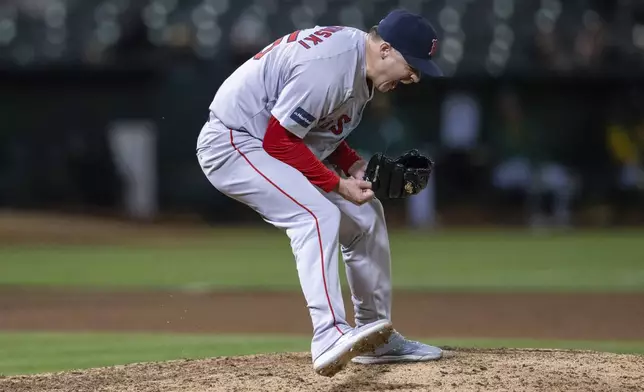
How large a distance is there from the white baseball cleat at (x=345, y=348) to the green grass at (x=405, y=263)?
583 cm

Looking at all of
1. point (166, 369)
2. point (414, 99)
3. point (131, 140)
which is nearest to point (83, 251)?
point (131, 140)

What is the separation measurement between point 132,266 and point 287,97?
8.41 meters

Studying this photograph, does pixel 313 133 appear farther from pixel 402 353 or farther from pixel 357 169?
pixel 402 353

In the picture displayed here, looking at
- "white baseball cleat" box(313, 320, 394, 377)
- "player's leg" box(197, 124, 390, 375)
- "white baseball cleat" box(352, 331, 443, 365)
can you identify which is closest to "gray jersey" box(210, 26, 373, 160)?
"player's leg" box(197, 124, 390, 375)

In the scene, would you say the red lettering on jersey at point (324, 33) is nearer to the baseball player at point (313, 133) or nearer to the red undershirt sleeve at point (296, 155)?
the baseball player at point (313, 133)

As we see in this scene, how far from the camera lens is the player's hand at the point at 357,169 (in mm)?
5165

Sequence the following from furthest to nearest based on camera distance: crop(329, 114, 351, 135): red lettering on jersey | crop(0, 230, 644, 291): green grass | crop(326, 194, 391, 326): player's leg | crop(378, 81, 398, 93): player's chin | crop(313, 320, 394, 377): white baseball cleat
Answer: crop(0, 230, 644, 291): green grass
crop(326, 194, 391, 326): player's leg
crop(329, 114, 351, 135): red lettering on jersey
crop(378, 81, 398, 93): player's chin
crop(313, 320, 394, 377): white baseball cleat

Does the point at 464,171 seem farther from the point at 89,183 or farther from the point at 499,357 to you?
the point at 499,357

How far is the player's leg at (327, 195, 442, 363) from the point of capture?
5.05m

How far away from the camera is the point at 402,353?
5148 millimetres

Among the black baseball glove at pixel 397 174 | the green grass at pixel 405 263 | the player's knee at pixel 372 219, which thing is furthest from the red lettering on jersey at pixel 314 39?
the green grass at pixel 405 263

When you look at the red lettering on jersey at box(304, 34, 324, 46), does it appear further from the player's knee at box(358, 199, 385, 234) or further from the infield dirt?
the infield dirt

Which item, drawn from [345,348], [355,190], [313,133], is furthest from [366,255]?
[345,348]

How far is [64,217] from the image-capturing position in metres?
16.8
